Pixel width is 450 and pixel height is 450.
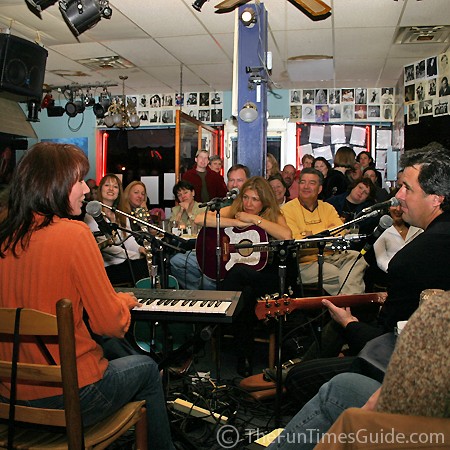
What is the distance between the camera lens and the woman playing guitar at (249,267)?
3.27 metres

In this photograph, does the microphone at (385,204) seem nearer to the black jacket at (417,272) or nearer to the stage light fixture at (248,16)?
the black jacket at (417,272)

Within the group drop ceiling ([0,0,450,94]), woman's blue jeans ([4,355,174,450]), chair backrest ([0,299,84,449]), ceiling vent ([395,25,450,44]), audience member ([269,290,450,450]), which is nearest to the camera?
audience member ([269,290,450,450])

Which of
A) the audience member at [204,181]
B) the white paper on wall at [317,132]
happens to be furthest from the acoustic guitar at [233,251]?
the white paper on wall at [317,132]

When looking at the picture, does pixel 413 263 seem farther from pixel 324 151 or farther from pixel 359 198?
pixel 324 151

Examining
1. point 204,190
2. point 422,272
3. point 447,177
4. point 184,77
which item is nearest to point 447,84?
point 204,190

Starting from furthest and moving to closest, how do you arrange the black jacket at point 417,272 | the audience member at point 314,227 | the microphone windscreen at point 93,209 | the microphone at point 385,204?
the audience member at point 314,227 < the microphone at point 385,204 < the microphone windscreen at point 93,209 < the black jacket at point 417,272

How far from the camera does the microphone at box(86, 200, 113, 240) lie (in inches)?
87.4

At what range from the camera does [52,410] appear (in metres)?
1.43

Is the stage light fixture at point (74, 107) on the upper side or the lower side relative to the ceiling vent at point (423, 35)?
lower

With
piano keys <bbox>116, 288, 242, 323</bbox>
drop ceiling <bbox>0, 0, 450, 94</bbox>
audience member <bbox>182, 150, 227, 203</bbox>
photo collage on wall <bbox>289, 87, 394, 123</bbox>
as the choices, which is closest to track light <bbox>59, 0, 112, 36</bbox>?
drop ceiling <bbox>0, 0, 450, 94</bbox>

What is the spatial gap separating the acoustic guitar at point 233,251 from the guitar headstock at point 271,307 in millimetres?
964

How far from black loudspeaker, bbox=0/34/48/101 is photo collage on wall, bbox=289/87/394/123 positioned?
487 cm

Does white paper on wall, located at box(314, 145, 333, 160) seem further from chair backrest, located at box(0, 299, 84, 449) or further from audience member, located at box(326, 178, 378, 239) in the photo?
chair backrest, located at box(0, 299, 84, 449)

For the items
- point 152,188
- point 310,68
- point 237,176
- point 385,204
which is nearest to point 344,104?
point 310,68
